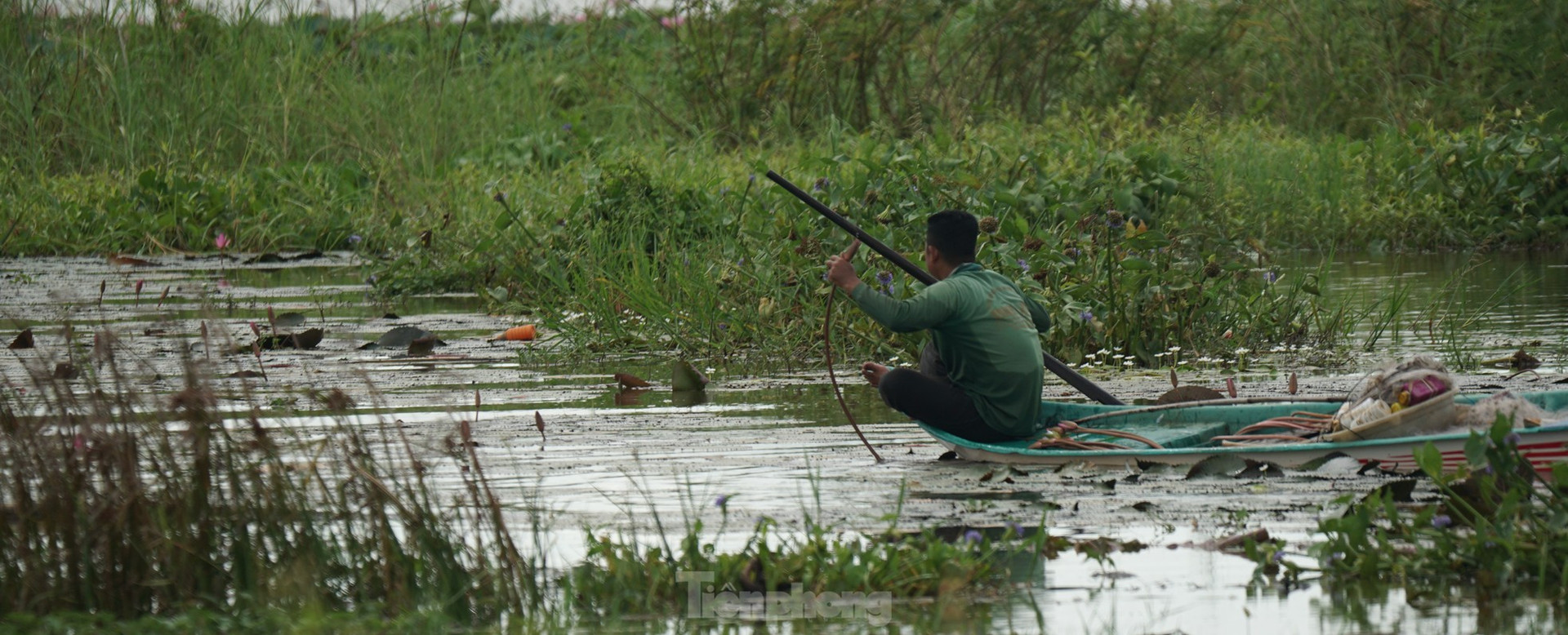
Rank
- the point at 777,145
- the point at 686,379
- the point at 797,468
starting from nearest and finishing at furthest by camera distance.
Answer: the point at 797,468
the point at 686,379
the point at 777,145

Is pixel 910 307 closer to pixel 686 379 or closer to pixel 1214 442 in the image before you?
pixel 1214 442

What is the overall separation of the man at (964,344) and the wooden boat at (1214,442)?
0.36 ft

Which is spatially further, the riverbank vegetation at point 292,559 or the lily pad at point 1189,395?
the lily pad at point 1189,395

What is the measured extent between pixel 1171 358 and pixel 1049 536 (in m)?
4.18

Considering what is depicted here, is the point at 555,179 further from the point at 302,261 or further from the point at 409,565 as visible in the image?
the point at 409,565

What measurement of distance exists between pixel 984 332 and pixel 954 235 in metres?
0.39

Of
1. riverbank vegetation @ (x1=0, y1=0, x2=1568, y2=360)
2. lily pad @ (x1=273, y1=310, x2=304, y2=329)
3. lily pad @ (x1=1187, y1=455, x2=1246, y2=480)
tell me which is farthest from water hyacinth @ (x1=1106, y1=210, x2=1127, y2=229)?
lily pad @ (x1=273, y1=310, x2=304, y2=329)

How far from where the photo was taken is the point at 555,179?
1437cm

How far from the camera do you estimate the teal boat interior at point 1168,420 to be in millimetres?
6578

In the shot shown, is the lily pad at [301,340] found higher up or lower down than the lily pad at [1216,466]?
higher up

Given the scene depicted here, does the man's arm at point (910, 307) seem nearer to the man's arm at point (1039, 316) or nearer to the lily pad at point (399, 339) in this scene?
the man's arm at point (1039, 316)

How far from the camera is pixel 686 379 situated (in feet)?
27.0

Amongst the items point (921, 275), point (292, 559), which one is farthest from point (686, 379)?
point (292, 559)

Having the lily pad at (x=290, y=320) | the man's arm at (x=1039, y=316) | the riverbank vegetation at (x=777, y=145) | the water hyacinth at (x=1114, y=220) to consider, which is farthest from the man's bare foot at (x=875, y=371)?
the lily pad at (x=290, y=320)
